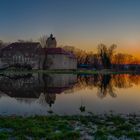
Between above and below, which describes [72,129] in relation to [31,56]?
below

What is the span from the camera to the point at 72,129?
11961 millimetres

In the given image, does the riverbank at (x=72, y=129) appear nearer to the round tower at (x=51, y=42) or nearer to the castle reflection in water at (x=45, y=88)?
the castle reflection in water at (x=45, y=88)

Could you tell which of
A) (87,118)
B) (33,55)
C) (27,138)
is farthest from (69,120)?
(33,55)

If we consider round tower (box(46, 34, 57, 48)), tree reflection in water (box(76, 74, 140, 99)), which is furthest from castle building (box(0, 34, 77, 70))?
tree reflection in water (box(76, 74, 140, 99))

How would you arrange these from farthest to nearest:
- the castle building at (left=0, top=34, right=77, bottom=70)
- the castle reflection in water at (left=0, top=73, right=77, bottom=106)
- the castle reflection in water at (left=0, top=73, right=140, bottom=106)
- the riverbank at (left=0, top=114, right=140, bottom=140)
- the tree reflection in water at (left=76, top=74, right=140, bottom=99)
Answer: the castle building at (left=0, top=34, right=77, bottom=70) → the tree reflection in water at (left=76, top=74, right=140, bottom=99) → the castle reflection in water at (left=0, top=73, right=140, bottom=106) → the castle reflection in water at (left=0, top=73, right=77, bottom=106) → the riverbank at (left=0, top=114, right=140, bottom=140)

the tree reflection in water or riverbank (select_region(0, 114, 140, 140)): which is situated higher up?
riverbank (select_region(0, 114, 140, 140))

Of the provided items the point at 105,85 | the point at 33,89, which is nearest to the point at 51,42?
the point at 105,85

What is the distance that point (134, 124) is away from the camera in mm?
13438

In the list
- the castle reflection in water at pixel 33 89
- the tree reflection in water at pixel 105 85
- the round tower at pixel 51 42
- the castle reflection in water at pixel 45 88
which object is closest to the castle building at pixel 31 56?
the round tower at pixel 51 42

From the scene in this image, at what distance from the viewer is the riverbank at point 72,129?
10.7 metres

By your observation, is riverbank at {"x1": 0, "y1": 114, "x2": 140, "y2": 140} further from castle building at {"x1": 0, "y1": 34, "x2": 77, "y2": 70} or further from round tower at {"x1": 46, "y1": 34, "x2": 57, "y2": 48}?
round tower at {"x1": 46, "y1": 34, "x2": 57, "y2": 48}

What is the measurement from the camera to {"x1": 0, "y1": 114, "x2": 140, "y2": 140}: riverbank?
35.1 feet

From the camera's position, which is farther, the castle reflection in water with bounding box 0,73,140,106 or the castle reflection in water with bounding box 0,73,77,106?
the castle reflection in water with bounding box 0,73,140,106

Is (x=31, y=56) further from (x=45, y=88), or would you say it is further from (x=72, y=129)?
(x=72, y=129)
